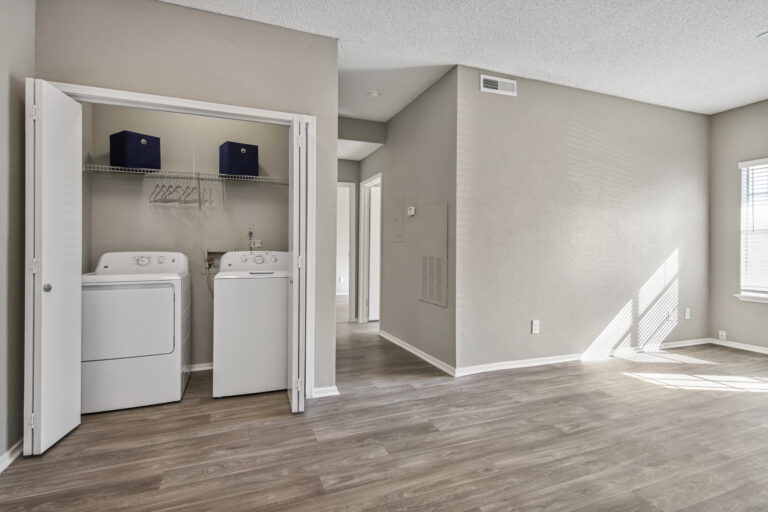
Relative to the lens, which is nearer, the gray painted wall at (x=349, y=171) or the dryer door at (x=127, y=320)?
the dryer door at (x=127, y=320)

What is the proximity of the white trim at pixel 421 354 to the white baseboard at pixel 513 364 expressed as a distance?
11cm

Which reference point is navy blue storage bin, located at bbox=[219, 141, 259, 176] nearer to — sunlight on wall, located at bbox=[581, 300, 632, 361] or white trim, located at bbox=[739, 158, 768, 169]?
sunlight on wall, located at bbox=[581, 300, 632, 361]

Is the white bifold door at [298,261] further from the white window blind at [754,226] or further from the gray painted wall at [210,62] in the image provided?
the white window blind at [754,226]

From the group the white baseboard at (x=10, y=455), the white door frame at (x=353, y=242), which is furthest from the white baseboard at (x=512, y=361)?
the white baseboard at (x=10, y=455)

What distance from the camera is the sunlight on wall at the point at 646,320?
4230 millimetres

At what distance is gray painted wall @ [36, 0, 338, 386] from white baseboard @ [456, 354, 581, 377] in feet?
4.12

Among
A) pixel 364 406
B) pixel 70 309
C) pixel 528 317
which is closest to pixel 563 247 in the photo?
pixel 528 317

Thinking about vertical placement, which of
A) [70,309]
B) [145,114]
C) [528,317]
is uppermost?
[145,114]

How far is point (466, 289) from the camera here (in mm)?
3574

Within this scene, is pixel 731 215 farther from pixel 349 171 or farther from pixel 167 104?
pixel 167 104

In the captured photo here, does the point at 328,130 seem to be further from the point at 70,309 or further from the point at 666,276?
the point at 666,276

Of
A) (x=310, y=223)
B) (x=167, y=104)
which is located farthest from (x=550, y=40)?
(x=167, y=104)

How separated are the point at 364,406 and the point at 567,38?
3158mm

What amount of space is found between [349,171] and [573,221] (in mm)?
3278
